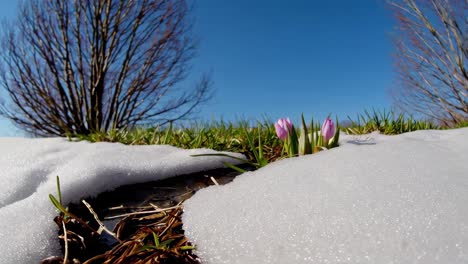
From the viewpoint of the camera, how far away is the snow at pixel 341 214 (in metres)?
0.72

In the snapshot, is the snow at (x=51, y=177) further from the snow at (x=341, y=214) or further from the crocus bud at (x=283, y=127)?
the snow at (x=341, y=214)

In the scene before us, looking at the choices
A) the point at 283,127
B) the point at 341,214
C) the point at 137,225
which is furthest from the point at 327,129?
the point at 137,225

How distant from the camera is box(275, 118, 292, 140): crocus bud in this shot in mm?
1630

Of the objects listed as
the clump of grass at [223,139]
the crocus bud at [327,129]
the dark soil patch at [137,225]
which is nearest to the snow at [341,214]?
the dark soil patch at [137,225]

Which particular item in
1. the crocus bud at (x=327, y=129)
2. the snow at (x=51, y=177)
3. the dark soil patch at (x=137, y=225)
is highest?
the crocus bud at (x=327, y=129)

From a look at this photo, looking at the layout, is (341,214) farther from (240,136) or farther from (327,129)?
(240,136)

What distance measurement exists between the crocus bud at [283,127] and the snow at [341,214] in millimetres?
464

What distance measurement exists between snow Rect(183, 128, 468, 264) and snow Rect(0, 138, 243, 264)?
0.45m

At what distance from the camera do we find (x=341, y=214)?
0.82 meters

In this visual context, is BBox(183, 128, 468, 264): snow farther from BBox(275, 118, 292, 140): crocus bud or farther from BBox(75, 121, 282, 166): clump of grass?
BBox(75, 121, 282, 166): clump of grass

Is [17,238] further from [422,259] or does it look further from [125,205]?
[422,259]

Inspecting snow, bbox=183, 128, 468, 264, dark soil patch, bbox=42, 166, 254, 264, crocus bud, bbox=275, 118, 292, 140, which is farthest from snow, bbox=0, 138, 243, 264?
snow, bbox=183, 128, 468, 264

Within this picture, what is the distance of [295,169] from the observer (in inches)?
45.8

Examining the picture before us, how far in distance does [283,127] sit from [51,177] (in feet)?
3.56
